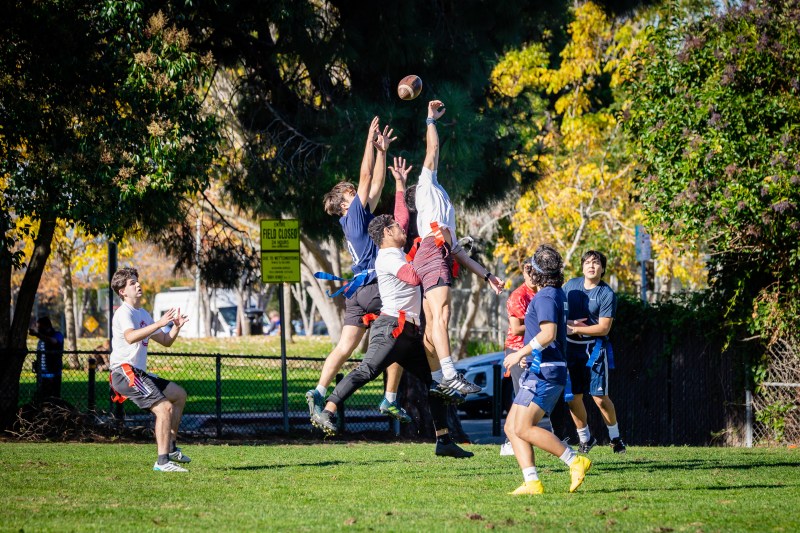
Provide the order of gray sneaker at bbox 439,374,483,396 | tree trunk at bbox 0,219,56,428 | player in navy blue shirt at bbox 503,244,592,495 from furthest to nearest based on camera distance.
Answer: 1. tree trunk at bbox 0,219,56,428
2. gray sneaker at bbox 439,374,483,396
3. player in navy blue shirt at bbox 503,244,592,495

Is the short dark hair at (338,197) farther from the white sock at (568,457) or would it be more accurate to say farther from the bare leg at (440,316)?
the white sock at (568,457)

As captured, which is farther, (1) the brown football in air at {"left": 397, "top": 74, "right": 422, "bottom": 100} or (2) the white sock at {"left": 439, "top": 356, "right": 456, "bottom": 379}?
(1) the brown football in air at {"left": 397, "top": 74, "right": 422, "bottom": 100}

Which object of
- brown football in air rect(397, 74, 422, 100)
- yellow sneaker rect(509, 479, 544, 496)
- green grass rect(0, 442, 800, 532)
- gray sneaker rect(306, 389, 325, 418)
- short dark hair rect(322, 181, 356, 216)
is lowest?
green grass rect(0, 442, 800, 532)

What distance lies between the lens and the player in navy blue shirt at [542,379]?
319 inches

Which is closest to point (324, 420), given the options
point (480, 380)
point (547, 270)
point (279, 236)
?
Result: point (547, 270)

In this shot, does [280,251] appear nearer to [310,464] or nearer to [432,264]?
[310,464]

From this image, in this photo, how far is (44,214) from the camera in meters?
13.4

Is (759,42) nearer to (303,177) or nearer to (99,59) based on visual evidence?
(303,177)

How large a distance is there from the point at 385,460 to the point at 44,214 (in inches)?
210

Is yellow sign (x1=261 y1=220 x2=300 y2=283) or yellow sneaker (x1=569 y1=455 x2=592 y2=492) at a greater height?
yellow sign (x1=261 y1=220 x2=300 y2=283)

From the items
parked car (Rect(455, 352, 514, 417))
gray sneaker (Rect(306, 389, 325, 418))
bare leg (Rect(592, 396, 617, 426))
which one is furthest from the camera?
parked car (Rect(455, 352, 514, 417))

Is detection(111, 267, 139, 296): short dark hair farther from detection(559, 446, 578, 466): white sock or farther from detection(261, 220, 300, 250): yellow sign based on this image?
detection(261, 220, 300, 250): yellow sign

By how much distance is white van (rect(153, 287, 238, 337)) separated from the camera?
66188mm

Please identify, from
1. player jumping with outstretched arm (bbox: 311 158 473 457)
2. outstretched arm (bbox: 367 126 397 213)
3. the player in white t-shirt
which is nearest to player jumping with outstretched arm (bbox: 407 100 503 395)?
player jumping with outstretched arm (bbox: 311 158 473 457)
